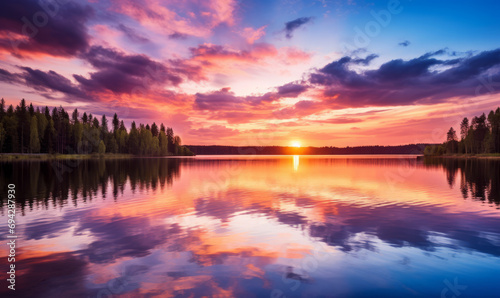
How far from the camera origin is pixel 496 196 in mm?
30531

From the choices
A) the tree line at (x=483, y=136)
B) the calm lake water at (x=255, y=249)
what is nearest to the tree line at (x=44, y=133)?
the calm lake water at (x=255, y=249)

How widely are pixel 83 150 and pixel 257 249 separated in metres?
183

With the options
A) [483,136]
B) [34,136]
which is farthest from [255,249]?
[483,136]

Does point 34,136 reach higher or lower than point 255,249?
higher

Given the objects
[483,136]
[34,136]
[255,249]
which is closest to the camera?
[255,249]

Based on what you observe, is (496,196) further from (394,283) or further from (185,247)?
(185,247)

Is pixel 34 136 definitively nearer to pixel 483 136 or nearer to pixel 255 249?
pixel 255 249

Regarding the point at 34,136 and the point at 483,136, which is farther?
the point at 483,136

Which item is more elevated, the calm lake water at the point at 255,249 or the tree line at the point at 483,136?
the tree line at the point at 483,136

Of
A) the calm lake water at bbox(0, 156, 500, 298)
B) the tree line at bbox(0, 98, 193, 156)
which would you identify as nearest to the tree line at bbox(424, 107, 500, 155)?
the calm lake water at bbox(0, 156, 500, 298)

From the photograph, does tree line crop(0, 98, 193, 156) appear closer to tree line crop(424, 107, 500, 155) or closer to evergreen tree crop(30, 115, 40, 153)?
evergreen tree crop(30, 115, 40, 153)

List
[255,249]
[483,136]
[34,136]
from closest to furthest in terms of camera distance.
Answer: [255,249] < [34,136] < [483,136]

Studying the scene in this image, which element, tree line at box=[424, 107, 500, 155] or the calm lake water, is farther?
tree line at box=[424, 107, 500, 155]

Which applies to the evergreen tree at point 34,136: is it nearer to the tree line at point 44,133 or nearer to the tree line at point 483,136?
the tree line at point 44,133
